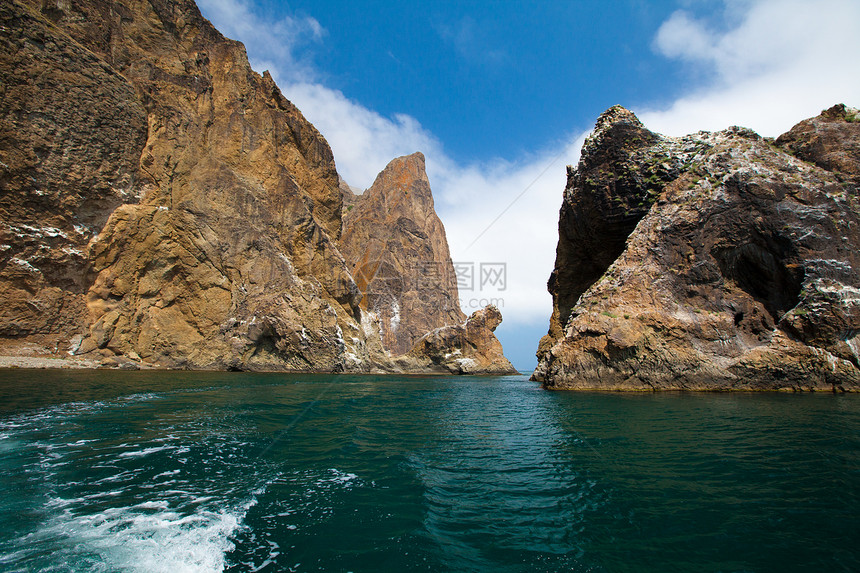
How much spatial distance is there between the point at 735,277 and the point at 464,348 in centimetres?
4631

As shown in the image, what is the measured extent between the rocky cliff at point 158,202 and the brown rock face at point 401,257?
34002mm

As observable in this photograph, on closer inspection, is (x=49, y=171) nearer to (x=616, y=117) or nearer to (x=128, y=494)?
(x=128, y=494)

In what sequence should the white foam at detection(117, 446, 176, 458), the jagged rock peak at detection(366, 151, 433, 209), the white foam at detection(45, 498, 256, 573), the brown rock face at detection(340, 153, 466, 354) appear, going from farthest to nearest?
the jagged rock peak at detection(366, 151, 433, 209), the brown rock face at detection(340, 153, 466, 354), the white foam at detection(117, 446, 176, 458), the white foam at detection(45, 498, 256, 573)

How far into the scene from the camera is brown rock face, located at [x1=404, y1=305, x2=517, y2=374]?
6525 centimetres

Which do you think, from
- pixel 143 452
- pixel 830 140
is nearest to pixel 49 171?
pixel 143 452

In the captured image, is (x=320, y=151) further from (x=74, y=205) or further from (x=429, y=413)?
(x=429, y=413)

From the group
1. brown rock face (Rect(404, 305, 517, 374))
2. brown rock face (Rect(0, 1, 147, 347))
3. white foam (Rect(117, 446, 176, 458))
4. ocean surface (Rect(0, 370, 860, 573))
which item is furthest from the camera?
brown rock face (Rect(404, 305, 517, 374))

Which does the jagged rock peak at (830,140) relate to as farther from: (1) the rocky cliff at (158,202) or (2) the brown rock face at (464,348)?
(2) the brown rock face at (464,348)

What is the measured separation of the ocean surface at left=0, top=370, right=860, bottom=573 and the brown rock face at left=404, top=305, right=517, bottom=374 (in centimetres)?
5417

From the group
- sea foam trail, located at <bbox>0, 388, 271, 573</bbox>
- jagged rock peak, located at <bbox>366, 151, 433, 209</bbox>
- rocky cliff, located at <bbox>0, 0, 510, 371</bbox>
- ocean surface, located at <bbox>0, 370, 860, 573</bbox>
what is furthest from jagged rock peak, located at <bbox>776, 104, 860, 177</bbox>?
jagged rock peak, located at <bbox>366, 151, 433, 209</bbox>

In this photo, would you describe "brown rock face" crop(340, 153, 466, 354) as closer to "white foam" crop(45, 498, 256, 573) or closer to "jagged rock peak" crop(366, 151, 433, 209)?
"jagged rock peak" crop(366, 151, 433, 209)

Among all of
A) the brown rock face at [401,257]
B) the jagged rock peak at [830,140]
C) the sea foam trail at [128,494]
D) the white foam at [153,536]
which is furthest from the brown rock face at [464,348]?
the white foam at [153,536]

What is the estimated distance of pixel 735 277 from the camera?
22.4m

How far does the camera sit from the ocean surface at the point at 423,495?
3838 mm
